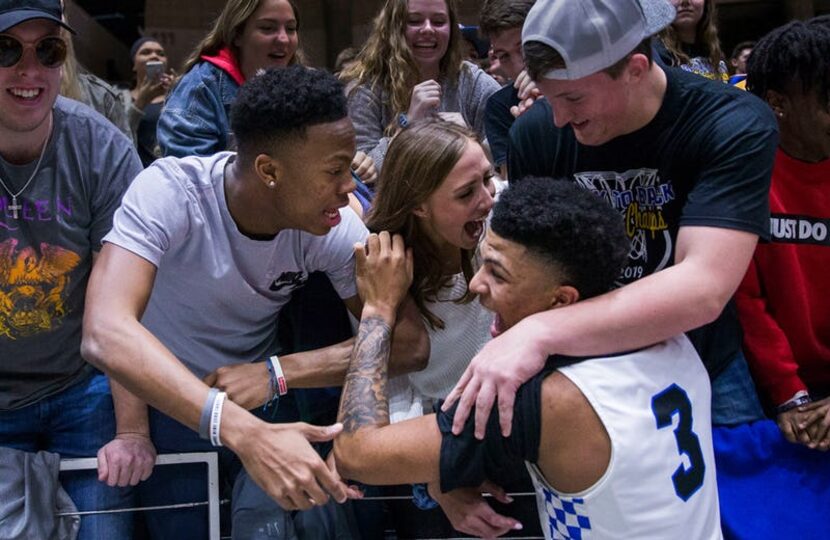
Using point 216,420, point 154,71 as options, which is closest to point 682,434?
point 216,420

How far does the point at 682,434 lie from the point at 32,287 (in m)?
1.89

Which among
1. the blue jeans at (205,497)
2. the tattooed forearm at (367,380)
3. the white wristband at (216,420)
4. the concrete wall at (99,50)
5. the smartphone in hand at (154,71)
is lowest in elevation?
the concrete wall at (99,50)

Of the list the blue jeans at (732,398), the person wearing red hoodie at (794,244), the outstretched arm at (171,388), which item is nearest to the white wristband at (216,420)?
the outstretched arm at (171,388)

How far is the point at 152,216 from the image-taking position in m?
2.71

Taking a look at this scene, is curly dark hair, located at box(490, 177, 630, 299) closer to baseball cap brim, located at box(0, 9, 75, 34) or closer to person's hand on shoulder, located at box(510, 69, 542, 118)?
person's hand on shoulder, located at box(510, 69, 542, 118)

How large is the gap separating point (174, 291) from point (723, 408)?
5.03 ft

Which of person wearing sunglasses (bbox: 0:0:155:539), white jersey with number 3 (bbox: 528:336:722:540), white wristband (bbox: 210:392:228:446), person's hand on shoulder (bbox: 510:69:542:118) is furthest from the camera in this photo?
person's hand on shoulder (bbox: 510:69:542:118)

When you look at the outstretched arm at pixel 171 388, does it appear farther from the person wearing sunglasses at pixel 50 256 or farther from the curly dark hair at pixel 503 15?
the curly dark hair at pixel 503 15

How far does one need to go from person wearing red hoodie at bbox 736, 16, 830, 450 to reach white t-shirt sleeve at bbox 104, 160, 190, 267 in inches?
61.0

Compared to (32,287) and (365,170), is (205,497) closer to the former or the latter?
(32,287)

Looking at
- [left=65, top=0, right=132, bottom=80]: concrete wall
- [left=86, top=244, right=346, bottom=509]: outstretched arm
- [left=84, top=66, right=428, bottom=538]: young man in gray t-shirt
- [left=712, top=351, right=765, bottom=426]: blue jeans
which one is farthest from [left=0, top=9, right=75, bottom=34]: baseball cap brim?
[left=65, top=0, right=132, bottom=80]: concrete wall

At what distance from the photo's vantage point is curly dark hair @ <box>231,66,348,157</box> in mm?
2762

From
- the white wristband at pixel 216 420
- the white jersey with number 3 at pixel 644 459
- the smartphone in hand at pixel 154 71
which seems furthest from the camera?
the smartphone in hand at pixel 154 71

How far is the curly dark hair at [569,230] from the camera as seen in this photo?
216 cm
